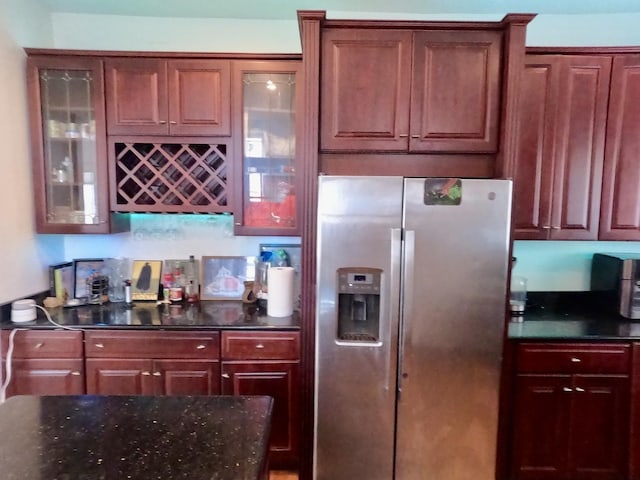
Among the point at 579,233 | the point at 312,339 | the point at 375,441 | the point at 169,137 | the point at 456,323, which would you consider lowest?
the point at 375,441

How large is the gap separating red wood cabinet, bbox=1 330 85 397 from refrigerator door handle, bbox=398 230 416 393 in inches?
69.3

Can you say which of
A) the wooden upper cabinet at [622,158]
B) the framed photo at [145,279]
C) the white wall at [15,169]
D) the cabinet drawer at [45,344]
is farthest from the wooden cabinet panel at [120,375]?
the wooden upper cabinet at [622,158]

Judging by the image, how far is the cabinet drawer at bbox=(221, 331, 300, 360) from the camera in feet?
7.59

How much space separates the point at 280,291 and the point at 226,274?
0.59m

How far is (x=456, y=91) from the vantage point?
221 cm

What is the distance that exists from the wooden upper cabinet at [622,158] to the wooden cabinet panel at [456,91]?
813 millimetres

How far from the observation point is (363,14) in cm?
275

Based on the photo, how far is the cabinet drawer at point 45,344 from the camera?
2293 mm

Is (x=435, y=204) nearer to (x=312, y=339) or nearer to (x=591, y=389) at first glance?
(x=312, y=339)

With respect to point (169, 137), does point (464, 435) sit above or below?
below

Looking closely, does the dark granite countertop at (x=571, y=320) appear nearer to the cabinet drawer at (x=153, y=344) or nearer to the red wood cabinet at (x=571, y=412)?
the red wood cabinet at (x=571, y=412)

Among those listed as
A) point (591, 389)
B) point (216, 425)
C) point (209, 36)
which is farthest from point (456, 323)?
point (209, 36)

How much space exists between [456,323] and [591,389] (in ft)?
2.96

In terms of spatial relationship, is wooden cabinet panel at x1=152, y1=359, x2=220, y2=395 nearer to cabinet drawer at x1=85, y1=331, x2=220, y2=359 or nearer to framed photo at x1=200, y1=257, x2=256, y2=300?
cabinet drawer at x1=85, y1=331, x2=220, y2=359
